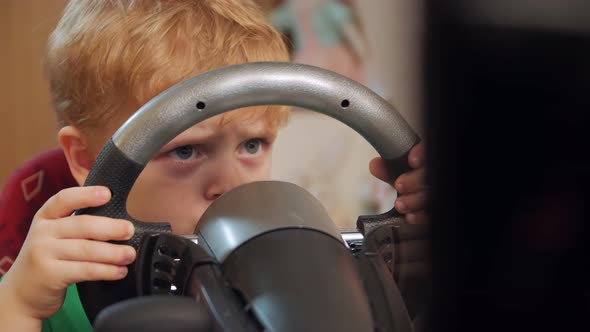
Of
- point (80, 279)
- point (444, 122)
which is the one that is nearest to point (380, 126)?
point (80, 279)

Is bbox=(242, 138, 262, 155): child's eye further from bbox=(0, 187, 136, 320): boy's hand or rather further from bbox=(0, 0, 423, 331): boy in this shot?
bbox=(0, 187, 136, 320): boy's hand

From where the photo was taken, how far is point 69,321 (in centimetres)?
83

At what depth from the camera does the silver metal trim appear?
0.47 metres

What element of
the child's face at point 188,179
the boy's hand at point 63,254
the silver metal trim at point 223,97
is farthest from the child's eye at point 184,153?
the silver metal trim at point 223,97

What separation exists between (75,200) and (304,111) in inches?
58.7

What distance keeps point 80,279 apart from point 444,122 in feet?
1.51

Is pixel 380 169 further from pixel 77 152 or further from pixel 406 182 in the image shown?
pixel 77 152

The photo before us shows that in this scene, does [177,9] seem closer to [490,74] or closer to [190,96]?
[190,96]

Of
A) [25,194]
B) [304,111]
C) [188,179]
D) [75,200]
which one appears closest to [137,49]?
[188,179]

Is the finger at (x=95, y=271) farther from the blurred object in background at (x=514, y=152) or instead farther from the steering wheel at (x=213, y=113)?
the blurred object in background at (x=514, y=152)

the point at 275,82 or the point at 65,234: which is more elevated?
the point at 275,82

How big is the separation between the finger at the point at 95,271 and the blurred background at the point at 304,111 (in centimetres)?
141

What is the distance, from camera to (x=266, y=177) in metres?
0.94

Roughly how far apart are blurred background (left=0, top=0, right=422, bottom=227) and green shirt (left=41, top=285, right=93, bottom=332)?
1.13 metres
